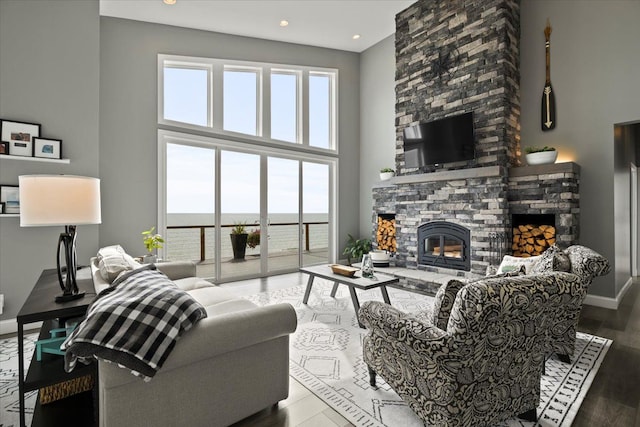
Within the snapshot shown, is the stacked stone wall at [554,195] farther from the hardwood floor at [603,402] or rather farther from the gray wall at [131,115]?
the gray wall at [131,115]

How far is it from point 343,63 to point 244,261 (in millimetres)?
4343

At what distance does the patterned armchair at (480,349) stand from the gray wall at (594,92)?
10.2 ft

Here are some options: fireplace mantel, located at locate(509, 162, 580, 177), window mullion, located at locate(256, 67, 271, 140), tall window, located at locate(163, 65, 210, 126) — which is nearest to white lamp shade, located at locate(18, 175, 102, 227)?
tall window, located at locate(163, 65, 210, 126)

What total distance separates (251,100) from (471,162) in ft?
12.0

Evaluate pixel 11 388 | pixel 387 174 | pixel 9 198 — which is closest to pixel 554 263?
pixel 387 174

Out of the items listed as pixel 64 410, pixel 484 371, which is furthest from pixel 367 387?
pixel 64 410

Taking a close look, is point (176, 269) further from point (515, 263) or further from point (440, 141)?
point (440, 141)

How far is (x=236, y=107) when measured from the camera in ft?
17.3

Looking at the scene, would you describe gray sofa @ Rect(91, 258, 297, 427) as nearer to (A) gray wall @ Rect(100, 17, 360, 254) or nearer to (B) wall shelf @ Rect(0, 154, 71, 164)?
(B) wall shelf @ Rect(0, 154, 71, 164)

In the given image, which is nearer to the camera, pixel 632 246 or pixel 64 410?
pixel 64 410

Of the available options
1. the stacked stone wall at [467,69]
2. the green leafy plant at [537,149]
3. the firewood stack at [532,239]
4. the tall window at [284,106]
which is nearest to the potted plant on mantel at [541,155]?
the green leafy plant at [537,149]

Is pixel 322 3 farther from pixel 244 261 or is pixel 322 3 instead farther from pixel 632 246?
pixel 632 246

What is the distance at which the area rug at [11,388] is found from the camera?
1792 millimetres

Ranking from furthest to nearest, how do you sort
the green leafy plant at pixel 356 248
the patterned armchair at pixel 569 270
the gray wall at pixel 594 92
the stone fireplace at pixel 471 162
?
the green leafy plant at pixel 356 248 < the stone fireplace at pixel 471 162 < the gray wall at pixel 594 92 < the patterned armchair at pixel 569 270
